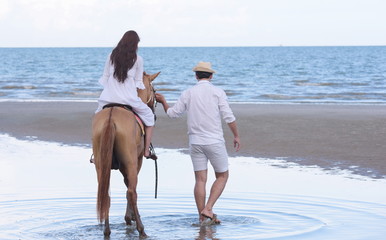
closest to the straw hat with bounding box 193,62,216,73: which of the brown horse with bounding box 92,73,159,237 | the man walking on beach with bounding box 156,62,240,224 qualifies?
the man walking on beach with bounding box 156,62,240,224

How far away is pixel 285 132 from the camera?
16297mm

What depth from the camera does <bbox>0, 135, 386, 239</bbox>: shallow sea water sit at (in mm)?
7652

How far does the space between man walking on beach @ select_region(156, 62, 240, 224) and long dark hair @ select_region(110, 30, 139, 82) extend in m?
0.72

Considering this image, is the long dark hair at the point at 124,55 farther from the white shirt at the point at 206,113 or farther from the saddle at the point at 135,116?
the white shirt at the point at 206,113

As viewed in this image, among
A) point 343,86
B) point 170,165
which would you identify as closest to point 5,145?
point 170,165

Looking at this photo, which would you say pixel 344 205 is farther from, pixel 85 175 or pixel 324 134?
pixel 324 134

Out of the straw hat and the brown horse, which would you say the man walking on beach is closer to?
the straw hat

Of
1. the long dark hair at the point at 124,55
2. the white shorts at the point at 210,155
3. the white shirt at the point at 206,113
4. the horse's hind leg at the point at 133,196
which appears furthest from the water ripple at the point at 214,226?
the long dark hair at the point at 124,55

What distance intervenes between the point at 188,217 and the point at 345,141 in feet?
23.5

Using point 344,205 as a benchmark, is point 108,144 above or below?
above

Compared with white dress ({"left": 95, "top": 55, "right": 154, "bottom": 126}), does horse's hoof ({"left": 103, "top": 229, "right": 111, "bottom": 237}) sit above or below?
below

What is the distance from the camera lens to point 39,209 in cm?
873

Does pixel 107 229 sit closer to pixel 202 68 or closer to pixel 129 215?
pixel 129 215

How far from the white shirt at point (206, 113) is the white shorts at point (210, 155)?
0.05m
